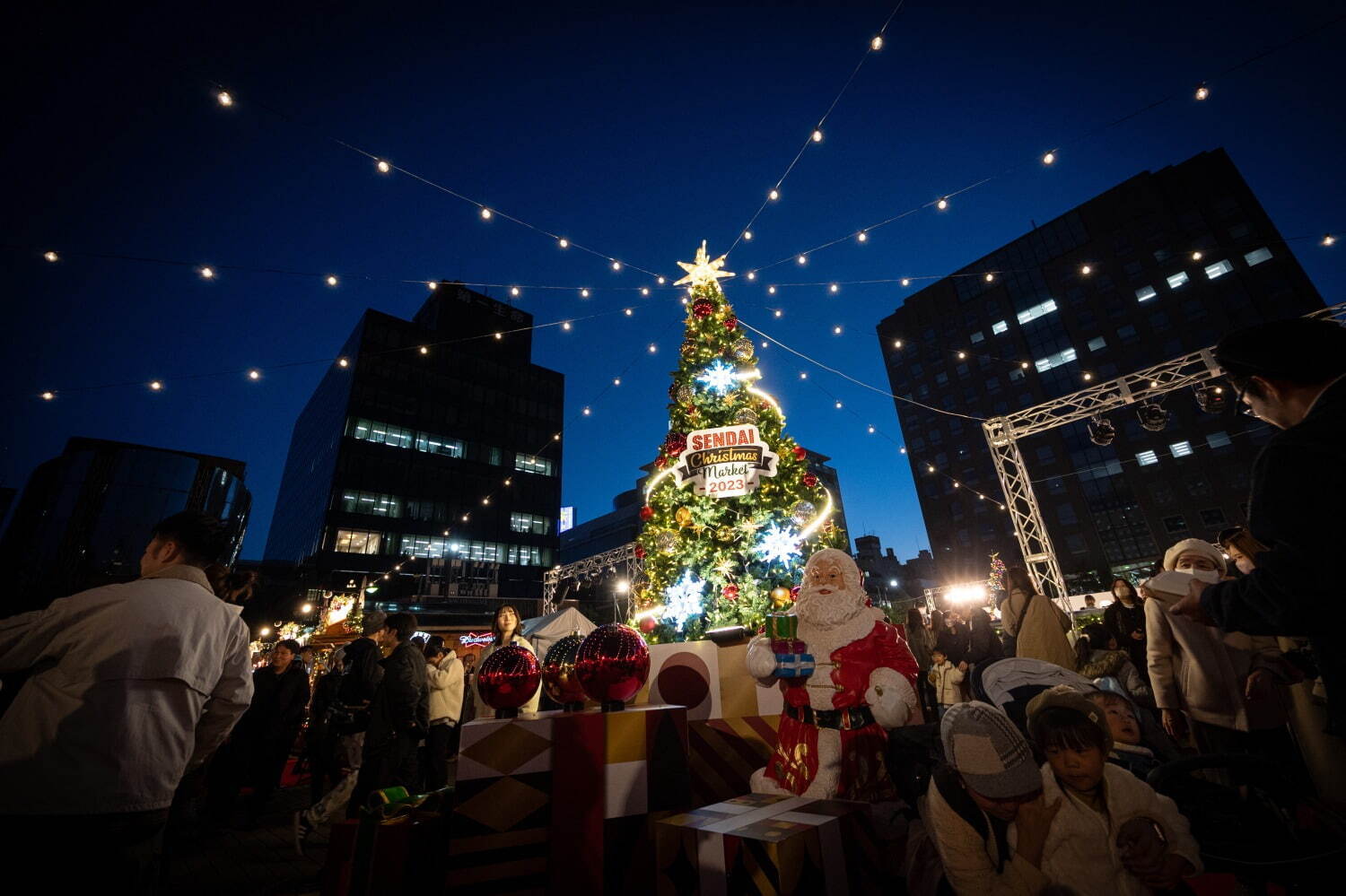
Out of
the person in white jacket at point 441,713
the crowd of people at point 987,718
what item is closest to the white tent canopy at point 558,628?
the person in white jacket at point 441,713

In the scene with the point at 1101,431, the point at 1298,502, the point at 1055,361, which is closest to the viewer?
the point at 1298,502

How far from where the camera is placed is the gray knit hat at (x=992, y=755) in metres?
1.46

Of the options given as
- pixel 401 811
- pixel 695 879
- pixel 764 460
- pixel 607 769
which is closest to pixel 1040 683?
pixel 695 879

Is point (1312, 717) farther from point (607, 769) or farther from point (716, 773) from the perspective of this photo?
point (607, 769)

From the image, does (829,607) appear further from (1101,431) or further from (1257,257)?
(1257,257)

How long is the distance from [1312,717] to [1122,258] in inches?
1887

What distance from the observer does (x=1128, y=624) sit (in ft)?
15.8

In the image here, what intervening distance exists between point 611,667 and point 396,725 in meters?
3.15

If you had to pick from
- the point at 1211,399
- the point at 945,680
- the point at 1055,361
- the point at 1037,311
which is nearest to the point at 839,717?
the point at 945,680

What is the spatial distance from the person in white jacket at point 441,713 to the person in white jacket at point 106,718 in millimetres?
3255

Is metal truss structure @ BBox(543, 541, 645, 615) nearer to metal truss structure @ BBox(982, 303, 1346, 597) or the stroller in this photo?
metal truss structure @ BBox(982, 303, 1346, 597)

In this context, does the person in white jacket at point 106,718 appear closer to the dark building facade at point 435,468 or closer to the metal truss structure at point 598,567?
the metal truss structure at point 598,567

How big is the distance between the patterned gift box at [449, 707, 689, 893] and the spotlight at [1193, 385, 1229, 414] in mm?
12082

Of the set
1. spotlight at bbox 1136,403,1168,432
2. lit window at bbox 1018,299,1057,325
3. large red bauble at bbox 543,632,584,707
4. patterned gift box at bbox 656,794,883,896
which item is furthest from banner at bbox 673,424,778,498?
lit window at bbox 1018,299,1057,325
